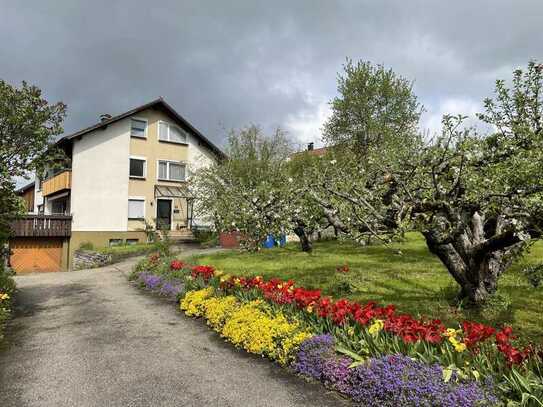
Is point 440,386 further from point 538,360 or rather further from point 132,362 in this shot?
point 132,362

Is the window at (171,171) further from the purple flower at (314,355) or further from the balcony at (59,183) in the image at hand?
the purple flower at (314,355)

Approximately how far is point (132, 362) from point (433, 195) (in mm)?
5898

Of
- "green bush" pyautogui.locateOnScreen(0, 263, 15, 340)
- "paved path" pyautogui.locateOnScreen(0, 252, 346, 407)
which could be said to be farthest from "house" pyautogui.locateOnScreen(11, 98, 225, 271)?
"paved path" pyautogui.locateOnScreen(0, 252, 346, 407)

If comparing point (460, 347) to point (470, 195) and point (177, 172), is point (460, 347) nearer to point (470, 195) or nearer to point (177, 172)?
point (470, 195)

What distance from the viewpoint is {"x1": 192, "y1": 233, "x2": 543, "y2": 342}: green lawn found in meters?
7.71

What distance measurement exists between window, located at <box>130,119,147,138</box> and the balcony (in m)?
5.66

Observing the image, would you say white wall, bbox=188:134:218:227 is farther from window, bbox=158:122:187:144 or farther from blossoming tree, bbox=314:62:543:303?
blossoming tree, bbox=314:62:543:303

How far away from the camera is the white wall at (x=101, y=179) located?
29469 millimetres

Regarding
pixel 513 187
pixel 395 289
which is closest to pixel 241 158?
pixel 395 289

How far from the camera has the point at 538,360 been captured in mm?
4438

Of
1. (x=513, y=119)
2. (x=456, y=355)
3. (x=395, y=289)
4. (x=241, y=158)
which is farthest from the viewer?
(x=241, y=158)

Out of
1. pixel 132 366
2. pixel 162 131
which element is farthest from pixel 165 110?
pixel 132 366

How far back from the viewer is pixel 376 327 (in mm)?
5625

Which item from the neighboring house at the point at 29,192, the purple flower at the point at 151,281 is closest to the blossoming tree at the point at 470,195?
the purple flower at the point at 151,281
